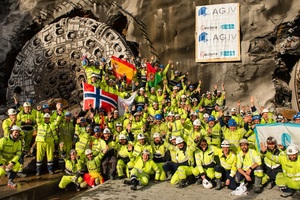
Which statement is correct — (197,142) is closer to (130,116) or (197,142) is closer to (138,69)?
(130,116)

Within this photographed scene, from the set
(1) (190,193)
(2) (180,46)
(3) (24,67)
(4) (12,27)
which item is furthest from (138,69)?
(4) (12,27)

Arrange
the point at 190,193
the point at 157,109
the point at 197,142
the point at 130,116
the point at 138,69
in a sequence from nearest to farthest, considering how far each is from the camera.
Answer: the point at 190,193, the point at 197,142, the point at 130,116, the point at 157,109, the point at 138,69

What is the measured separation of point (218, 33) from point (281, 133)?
25.5 feet

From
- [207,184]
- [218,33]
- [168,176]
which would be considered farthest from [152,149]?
[218,33]

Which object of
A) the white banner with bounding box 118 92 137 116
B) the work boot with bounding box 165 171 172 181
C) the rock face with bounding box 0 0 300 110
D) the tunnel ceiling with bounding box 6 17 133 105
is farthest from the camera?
the tunnel ceiling with bounding box 6 17 133 105

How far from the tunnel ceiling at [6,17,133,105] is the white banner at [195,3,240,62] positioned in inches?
132

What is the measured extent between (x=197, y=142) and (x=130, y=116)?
114 inches

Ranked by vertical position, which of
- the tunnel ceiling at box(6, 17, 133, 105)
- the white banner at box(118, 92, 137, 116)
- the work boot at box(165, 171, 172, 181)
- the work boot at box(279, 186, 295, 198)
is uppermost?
the tunnel ceiling at box(6, 17, 133, 105)

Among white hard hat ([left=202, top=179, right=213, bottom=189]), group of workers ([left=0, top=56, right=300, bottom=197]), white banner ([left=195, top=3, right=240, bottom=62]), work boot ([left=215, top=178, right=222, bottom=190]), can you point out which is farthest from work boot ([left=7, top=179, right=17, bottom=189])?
white banner ([left=195, top=3, right=240, bottom=62])

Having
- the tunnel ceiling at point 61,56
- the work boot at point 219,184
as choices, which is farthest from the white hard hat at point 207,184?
the tunnel ceiling at point 61,56

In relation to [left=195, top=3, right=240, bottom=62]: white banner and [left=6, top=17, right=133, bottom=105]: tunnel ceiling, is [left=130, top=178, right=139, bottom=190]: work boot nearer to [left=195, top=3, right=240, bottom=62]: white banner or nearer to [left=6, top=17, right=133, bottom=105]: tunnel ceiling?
[left=6, top=17, right=133, bottom=105]: tunnel ceiling

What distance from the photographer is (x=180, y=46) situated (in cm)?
1622

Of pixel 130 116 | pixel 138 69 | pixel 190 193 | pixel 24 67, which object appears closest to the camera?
pixel 190 193

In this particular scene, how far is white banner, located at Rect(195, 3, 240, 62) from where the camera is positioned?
50.3ft
